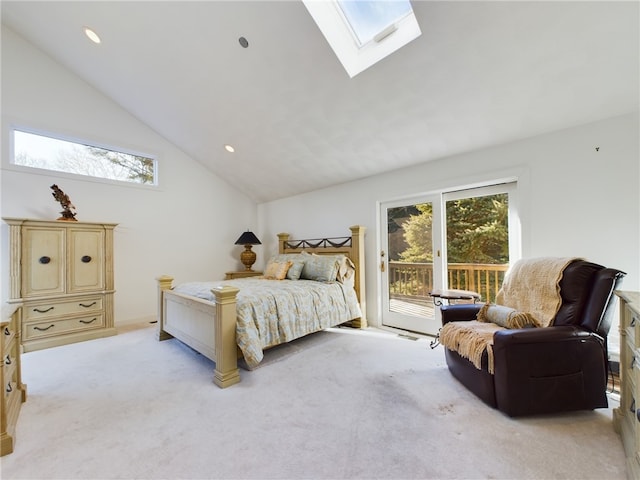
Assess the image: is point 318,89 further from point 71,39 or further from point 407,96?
point 71,39

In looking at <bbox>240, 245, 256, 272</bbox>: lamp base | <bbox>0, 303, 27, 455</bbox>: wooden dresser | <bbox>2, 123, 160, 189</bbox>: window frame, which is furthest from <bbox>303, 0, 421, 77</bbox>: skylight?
<bbox>240, 245, 256, 272</bbox>: lamp base

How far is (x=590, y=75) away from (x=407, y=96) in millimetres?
1239

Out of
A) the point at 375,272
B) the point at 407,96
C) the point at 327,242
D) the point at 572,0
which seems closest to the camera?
the point at 572,0

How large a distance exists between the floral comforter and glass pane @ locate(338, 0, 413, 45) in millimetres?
2442

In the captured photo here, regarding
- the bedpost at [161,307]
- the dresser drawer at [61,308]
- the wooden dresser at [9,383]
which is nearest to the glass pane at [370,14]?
the wooden dresser at [9,383]

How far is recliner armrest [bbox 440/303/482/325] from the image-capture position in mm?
2295

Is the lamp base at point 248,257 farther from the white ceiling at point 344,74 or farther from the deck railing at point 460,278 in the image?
the deck railing at point 460,278

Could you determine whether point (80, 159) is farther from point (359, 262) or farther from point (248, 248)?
point (359, 262)

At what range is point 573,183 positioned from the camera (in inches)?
90.1

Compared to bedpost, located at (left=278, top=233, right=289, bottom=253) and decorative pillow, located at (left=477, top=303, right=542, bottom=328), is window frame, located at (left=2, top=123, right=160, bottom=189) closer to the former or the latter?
bedpost, located at (left=278, top=233, right=289, bottom=253)

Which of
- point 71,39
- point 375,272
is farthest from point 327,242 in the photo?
point 71,39

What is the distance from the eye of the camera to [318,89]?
101 inches

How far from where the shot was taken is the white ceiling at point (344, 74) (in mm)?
1743

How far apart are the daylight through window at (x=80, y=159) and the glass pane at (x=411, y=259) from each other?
3.78 m
